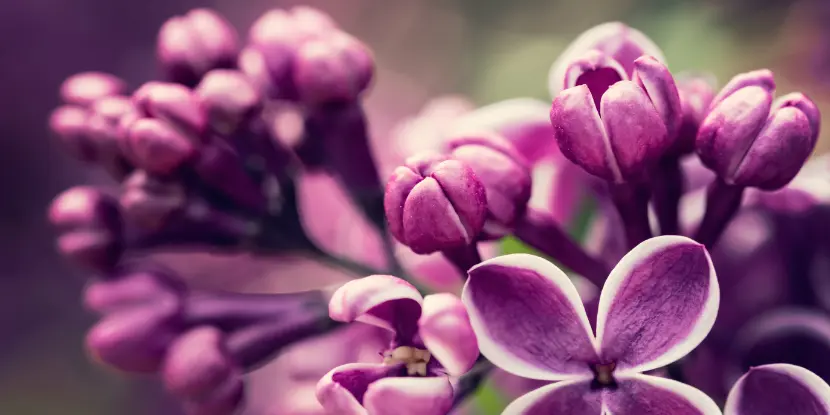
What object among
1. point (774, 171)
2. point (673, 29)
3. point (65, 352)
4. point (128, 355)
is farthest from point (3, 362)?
point (774, 171)

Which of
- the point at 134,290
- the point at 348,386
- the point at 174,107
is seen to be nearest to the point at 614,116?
the point at 348,386

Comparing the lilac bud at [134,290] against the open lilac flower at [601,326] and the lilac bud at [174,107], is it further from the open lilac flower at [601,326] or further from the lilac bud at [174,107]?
the open lilac flower at [601,326]

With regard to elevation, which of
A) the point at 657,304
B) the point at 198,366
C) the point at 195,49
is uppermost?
the point at 195,49

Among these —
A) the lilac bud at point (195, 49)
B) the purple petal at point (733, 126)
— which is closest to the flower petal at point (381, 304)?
the purple petal at point (733, 126)

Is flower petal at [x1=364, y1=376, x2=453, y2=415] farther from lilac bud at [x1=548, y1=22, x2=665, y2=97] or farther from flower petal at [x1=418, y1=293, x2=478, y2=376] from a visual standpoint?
lilac bud at [x1=548, y1=22, x2=665, y2=97]

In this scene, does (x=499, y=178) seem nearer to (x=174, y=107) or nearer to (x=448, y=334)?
(x=448, y=334)

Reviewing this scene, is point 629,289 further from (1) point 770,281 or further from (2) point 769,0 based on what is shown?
(2) point 769,0

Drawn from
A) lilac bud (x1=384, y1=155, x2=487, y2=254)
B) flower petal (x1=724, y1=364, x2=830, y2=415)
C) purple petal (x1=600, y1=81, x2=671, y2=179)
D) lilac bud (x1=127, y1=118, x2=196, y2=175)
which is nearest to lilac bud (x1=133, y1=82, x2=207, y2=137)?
lilac bud (x1=127, y1=118, x2=196, y2=175)
